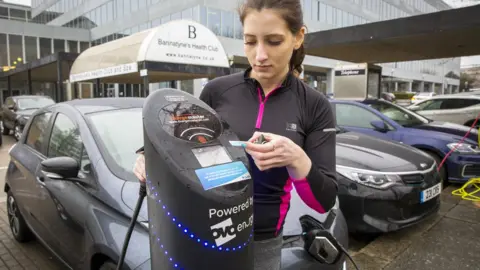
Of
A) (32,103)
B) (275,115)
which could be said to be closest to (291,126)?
(275,115)

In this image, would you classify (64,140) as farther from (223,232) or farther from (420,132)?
(420,132)

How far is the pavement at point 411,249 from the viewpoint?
3.27 m

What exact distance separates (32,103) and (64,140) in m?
11.7

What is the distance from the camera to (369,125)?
629 cm

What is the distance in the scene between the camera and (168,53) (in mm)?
11312

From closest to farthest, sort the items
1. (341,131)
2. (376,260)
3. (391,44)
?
(376,260)
(341,131)
(391,44)

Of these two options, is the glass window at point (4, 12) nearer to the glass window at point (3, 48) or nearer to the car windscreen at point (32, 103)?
the glass window at point (3, 48)

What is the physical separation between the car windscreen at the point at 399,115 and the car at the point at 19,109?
35.2 ft

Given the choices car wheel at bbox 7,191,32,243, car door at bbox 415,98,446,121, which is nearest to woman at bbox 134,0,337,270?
car wheel at bbox 7,191,32,243

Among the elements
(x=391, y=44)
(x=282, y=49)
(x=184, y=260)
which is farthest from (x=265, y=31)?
(x=391, y=44)

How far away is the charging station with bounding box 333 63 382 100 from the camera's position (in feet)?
37.5

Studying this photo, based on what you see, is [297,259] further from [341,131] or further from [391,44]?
[391,44]

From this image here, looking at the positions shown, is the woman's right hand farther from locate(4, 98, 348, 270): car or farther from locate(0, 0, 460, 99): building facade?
locate(0, 0, 460, 99): building facade

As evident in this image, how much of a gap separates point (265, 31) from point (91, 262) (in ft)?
Answer: 5.88
